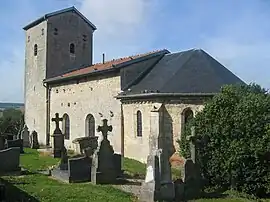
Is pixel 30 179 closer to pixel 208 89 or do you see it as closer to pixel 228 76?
pixel 208 89

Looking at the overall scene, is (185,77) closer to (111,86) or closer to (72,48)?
(111,86)

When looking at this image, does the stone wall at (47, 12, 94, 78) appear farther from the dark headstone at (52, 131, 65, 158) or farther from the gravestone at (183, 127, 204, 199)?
the gravestone at (183, 127, 204, 199)

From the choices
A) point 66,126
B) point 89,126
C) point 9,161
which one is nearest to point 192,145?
point 9,161

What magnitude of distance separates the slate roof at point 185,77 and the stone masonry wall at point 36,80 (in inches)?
420

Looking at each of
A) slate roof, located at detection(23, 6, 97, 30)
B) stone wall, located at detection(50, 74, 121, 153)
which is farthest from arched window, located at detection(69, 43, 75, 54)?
stone wall, located at detection(50, 74, 121, 153)

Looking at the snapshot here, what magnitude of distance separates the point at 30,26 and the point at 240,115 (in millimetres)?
23314

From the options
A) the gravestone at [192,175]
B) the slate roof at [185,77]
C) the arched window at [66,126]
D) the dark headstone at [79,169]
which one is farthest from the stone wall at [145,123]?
the arched window at [66,126]

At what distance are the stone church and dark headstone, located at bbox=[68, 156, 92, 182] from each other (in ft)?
20.7

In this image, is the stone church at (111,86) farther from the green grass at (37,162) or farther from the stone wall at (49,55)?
the green grass at (37,162)

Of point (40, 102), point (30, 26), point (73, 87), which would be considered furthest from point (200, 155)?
point (30, 26)

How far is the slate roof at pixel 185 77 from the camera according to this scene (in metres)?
18.7

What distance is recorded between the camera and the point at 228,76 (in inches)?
808

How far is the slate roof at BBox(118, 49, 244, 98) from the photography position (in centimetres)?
1873

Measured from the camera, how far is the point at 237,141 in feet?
42.1
